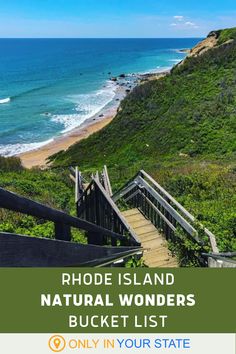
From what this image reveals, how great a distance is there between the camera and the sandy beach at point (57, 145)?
37569 millimetres

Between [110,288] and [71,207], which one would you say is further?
[71,207]

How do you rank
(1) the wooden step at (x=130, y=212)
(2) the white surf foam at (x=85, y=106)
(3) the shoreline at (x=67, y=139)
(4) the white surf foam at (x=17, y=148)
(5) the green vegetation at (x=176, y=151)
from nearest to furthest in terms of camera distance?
(1) the wooden step at (x=130, y=212) → (5) the green vegetation at (x=176, y=151) → (3) the shoreline at (x=67, y=139) → (4) the white surf foam at (x=17, y=148) → (2) the white surf foam at (x=85, y=106)

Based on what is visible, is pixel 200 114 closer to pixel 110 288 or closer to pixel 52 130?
pixel 52 130

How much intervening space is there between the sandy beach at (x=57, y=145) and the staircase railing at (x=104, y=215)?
25.9 m

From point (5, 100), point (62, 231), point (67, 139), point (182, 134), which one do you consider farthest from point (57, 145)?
point (62, 231)

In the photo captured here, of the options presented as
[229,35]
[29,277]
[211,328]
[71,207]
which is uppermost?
[229,35]

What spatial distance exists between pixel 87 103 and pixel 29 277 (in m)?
64.3

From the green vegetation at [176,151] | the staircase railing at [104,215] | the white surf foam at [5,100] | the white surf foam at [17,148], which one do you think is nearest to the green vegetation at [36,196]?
the green vegetation at [176,151]

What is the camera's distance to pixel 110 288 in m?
2.98

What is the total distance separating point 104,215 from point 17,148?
37569 mm

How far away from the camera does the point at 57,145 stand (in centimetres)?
4359
